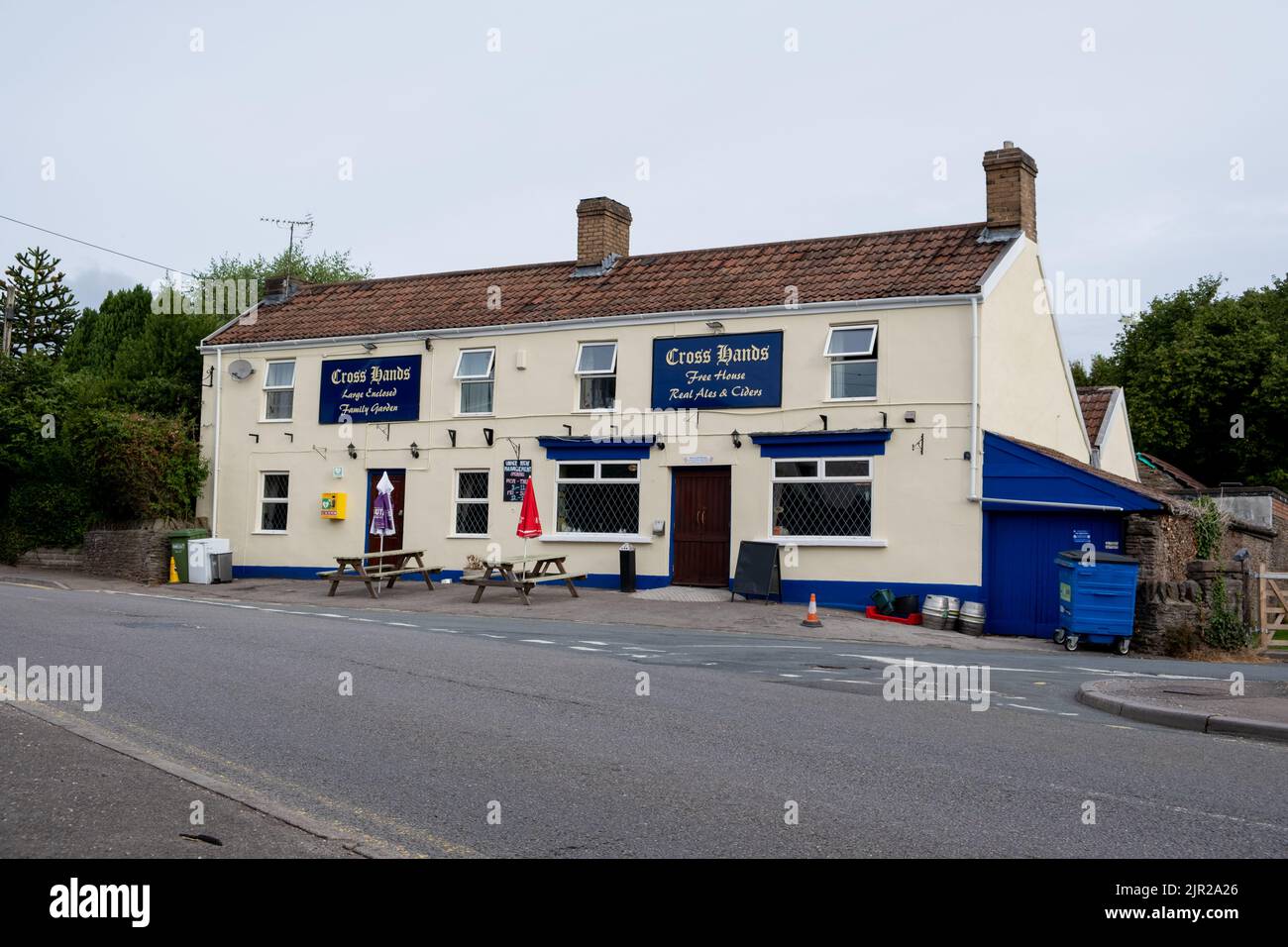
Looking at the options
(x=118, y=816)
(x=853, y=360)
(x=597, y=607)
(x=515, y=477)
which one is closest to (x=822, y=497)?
(x=853, y=360)

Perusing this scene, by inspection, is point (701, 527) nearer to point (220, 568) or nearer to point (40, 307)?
point (220, 568)

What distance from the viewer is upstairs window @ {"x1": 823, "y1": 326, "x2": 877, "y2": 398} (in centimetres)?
2192

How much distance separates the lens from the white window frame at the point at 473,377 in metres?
25.7

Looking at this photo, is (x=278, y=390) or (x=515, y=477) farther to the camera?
(x=278, y=390)

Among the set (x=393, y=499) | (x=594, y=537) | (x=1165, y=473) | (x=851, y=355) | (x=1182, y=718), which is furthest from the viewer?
(x=1165, y=473)

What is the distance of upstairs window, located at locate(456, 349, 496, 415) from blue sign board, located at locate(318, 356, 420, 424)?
42.1 inches

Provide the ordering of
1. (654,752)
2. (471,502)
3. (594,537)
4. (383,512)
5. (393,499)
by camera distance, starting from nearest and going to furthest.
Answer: (654,752), (594,537), (383,512), (471,502), (393,499)

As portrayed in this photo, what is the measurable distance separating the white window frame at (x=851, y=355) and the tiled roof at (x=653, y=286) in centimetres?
54

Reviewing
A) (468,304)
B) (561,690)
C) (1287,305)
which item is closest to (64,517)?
(468,304)

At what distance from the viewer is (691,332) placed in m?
23.6

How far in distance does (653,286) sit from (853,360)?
16.7 ft

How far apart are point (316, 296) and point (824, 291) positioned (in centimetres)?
1425

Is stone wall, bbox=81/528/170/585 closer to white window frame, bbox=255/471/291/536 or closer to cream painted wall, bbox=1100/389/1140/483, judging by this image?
white window frame, bbox=255/471/291/536

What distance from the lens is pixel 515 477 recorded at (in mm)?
24969
